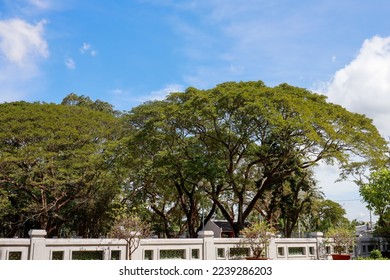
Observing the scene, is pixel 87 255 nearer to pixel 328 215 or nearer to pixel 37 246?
pixel 37 246

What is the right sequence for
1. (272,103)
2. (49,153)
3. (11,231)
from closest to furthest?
(272,103) < (49,153) < (11,231)

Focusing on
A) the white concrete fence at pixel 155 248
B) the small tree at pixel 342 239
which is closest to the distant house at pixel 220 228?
the white concrete fence at pixel 155 248

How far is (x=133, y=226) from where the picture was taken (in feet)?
59.2

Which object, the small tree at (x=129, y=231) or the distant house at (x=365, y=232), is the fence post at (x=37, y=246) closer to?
the small tree at (x=129, y=231)

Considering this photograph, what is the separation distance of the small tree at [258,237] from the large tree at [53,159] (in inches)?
422

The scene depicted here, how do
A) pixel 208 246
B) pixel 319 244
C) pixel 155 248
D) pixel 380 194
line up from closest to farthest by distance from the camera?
pixel 155 248 < pixel 208 246 < pixel 319 244 < pixel 380 194

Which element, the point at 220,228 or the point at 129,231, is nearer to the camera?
the point at 129,231

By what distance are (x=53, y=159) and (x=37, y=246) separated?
10548 mm

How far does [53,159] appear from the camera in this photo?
2670 centimetres

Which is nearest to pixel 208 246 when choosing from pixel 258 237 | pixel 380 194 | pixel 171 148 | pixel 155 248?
pixel 258 237

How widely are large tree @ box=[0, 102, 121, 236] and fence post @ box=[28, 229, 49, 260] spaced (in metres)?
8.82

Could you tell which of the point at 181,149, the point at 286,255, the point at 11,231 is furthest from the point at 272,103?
the point at 11,231

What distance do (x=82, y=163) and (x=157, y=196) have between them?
29.0 feet

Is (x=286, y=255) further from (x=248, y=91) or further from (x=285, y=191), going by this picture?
(x=285, y=191)
